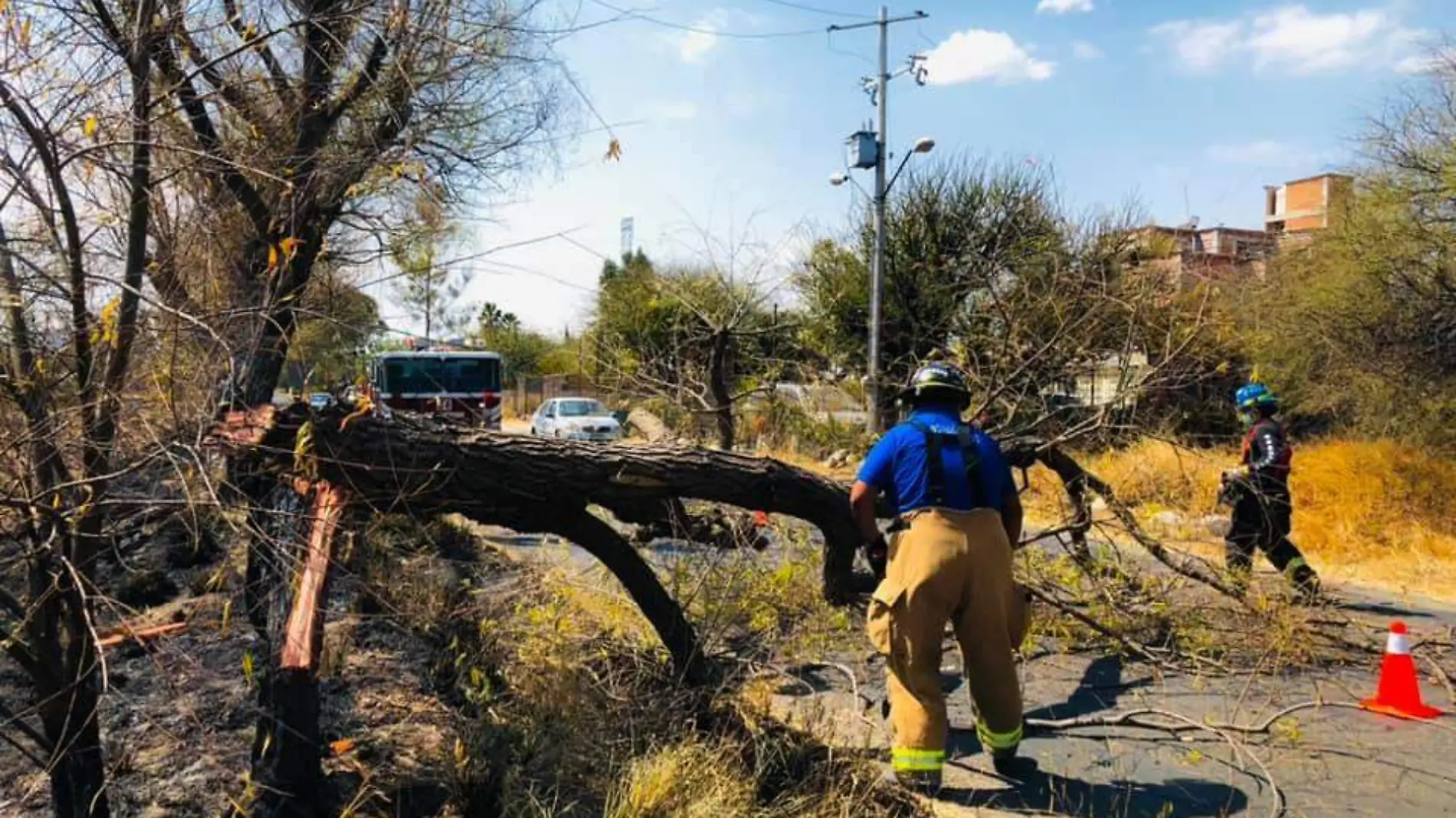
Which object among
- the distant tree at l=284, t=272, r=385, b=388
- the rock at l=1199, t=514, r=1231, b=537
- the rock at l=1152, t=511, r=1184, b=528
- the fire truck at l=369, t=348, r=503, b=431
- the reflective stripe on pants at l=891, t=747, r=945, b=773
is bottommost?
the rock at l=1199, t=514, r=1231, b=537

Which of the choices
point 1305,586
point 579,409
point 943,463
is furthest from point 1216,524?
point 579,409

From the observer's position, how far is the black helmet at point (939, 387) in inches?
166

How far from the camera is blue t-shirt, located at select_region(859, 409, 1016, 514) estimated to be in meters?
3.96

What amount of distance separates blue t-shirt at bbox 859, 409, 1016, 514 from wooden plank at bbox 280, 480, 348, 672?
210 cm

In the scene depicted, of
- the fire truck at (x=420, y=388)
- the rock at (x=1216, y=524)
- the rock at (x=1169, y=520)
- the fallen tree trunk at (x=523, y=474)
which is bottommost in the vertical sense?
the rock at (x=1216, y=524)

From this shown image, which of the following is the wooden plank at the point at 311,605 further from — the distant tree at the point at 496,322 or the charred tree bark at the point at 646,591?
the distant tree at the point at 496,322

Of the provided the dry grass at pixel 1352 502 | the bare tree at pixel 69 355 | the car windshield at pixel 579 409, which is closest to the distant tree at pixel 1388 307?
the dry grass at pixel 1352 502

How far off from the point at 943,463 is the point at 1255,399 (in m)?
4.75

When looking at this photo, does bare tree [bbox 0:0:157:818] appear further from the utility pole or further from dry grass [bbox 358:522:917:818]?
the utility pole

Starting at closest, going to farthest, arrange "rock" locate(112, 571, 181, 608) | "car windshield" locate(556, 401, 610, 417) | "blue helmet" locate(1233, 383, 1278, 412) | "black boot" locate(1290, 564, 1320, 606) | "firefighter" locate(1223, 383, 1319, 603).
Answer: "black boot" locate(1290, 564, 1320, 606)
"rock" locate(112, 571, 181, 608)
"firefighter" locate(1223, 383, 1319, 603)
"blue helmet" locate(1233, 383, 1278, 412)
"car windshield" locate(556, 401, 610, 417)

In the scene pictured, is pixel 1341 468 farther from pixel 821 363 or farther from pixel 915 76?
pixel 915 76

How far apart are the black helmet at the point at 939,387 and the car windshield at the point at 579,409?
2186 cm

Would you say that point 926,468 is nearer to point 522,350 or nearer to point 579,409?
point 579,409

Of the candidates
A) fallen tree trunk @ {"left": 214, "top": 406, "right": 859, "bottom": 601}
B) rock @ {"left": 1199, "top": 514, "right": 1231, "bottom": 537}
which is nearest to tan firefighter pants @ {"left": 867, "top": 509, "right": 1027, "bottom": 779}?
fallen tree trunk @ {"left": 214, "top": 406, "right": 859, "bottom": 601}
